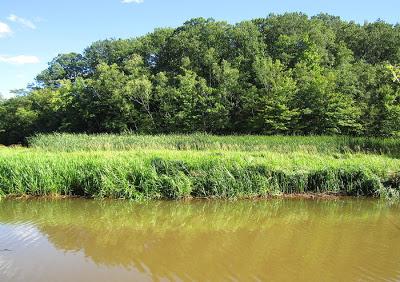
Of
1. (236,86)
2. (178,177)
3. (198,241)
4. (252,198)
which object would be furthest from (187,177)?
(236,86)

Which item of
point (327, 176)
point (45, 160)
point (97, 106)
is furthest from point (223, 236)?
point (97, 106)

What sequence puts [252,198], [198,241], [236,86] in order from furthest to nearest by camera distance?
[236,86]
[252,198]
[198,241]

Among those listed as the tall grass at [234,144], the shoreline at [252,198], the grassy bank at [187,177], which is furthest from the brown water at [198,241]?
the tall grass at [234,144]

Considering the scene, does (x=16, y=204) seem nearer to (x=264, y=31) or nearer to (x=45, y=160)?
(x=45, y=160)

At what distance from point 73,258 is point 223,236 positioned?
327 centimetres

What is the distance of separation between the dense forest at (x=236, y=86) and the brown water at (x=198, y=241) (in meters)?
29.9

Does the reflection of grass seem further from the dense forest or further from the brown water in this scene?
the dense forest

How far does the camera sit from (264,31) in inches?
2314

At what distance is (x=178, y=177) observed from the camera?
13.6m

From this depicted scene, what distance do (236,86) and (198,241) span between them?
132 ft

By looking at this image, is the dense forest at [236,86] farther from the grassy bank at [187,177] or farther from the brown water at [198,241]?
the brown water at [198,241]

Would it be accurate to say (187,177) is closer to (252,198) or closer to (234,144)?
(252,198)

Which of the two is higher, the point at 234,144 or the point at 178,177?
the point at 178,177

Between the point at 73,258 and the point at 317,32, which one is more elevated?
the point at 317,32
